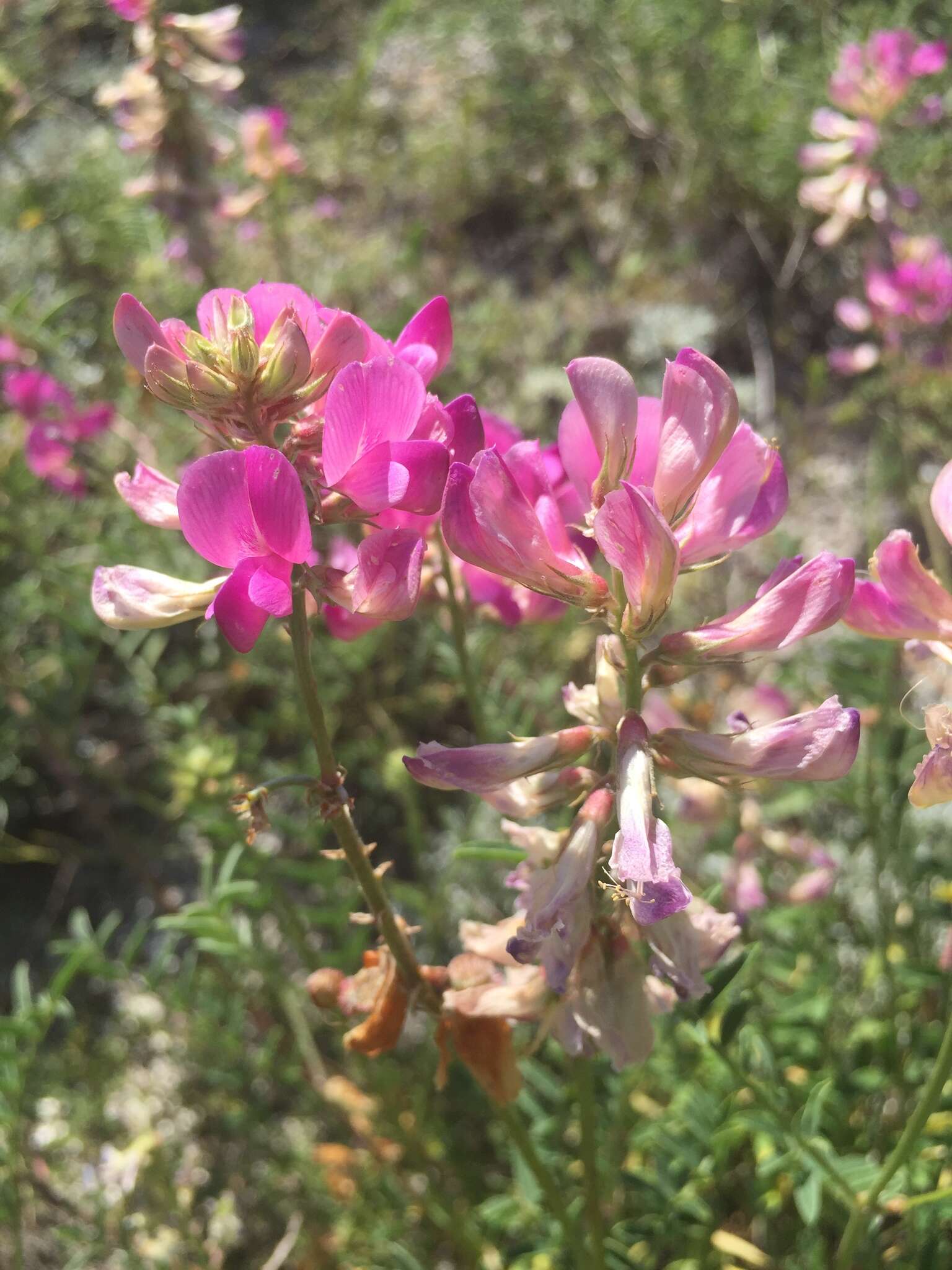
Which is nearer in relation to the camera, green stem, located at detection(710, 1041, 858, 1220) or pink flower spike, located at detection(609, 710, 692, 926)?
pink flower spike, located at detection(609, 710, 692, 926)

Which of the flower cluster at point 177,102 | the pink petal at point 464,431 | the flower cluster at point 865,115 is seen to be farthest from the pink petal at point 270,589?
the flower cluster at point 865,115

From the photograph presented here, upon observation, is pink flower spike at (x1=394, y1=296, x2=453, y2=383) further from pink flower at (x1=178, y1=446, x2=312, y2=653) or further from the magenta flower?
the magenta flower

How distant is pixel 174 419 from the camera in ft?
13.9

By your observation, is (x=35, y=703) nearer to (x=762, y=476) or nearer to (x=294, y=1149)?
(x=294, y=1149)

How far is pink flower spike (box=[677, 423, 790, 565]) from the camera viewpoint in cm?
106

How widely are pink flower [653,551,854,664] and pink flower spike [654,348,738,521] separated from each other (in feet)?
0.44

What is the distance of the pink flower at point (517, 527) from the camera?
37.9 inches

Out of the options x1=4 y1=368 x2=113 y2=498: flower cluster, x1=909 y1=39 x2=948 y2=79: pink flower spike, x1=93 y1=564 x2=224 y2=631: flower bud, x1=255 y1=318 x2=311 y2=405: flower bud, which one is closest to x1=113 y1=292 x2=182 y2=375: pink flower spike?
x1=255 y1=318 x2=311 y2=405: flower bud

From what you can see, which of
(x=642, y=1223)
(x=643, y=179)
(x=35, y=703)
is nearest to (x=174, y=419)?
(x=35, y=703)

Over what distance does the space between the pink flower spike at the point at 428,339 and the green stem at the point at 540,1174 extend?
874 mm

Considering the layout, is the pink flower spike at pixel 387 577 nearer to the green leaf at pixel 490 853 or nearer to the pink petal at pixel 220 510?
the pink petal at pixel 220 510

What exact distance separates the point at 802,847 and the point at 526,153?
191 inches

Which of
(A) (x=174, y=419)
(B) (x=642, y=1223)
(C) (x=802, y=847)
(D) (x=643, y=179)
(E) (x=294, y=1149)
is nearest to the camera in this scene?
(B) (x=642, y=1223)

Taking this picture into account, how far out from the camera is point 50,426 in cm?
324
